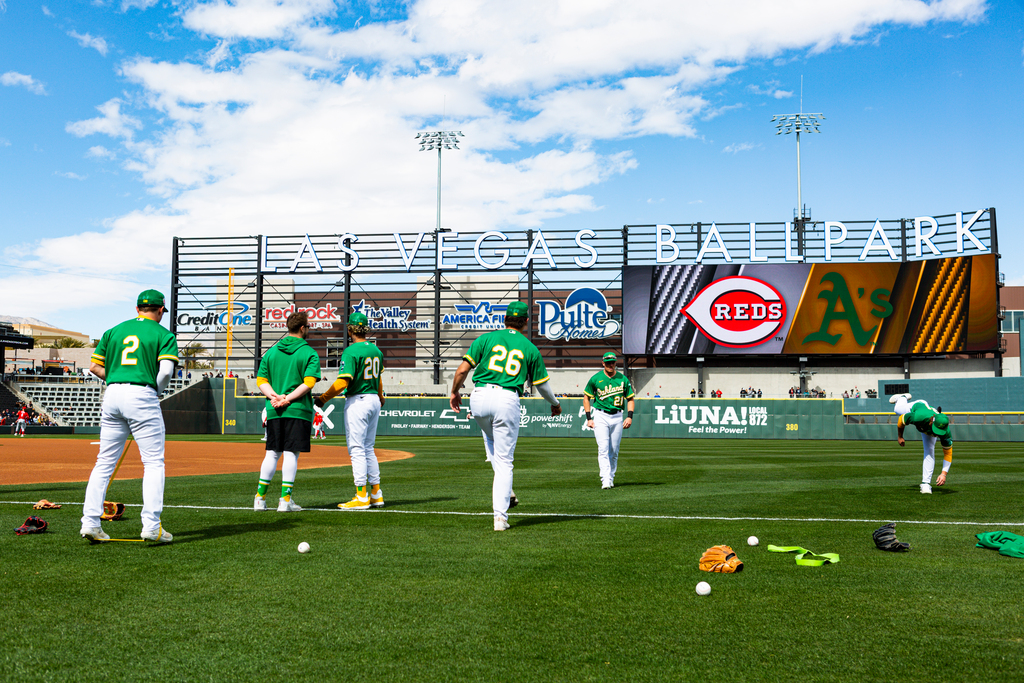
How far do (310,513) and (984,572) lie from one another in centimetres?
597

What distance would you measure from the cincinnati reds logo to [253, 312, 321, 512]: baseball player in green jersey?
129 ft

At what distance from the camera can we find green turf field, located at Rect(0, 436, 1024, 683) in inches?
131

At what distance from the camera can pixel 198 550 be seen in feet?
19.1

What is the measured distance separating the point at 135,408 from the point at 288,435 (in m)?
2.03

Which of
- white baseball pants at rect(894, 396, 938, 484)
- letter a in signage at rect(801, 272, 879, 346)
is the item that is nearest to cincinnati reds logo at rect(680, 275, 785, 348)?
letter a in signage at rect(801, 272, 879, 346)

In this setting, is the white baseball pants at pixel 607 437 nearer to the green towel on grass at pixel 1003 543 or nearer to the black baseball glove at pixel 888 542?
the black baseball glove at pixel 888 542

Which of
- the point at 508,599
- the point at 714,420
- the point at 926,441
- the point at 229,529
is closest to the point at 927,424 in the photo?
the point at 926,441

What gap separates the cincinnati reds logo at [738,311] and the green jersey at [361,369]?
38.8 m

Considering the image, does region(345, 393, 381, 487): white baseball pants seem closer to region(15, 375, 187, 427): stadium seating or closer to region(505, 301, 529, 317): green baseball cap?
region(505, 301, 529, 317): green baseball cap

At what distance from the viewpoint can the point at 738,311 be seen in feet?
147

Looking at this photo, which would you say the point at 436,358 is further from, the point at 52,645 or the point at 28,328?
the point at 28,328

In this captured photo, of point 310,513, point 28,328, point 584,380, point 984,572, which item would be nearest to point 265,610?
point 310,513

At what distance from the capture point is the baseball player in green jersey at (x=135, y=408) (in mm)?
5941

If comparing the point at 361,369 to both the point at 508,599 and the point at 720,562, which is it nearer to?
the point at 508,599
